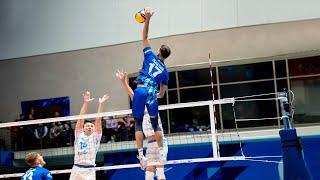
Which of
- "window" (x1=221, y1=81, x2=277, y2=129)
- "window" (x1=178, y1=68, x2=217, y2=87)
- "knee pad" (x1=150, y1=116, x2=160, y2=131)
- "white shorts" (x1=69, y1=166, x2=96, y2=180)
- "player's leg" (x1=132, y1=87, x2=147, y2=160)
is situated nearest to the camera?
"player's leg" (x1=132, y1=87, x2=147, y2=160)

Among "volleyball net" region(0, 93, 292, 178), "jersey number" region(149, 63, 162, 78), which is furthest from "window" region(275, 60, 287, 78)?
"jersey number" region(149, 63, 162, 78)

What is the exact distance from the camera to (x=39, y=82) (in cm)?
1711

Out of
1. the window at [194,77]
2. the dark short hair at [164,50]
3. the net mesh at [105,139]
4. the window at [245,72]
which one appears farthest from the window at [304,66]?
the dark short hair at [164,50]

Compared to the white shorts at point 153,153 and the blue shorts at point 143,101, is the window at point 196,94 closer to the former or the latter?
the white shorts at point 153,153

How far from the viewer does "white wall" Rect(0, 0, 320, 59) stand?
14484mm

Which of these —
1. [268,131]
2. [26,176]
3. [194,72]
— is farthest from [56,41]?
[26,176]

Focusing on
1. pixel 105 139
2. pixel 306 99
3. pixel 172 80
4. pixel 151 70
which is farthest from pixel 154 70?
pixel 105 139

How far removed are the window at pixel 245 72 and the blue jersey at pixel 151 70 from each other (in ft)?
23.3

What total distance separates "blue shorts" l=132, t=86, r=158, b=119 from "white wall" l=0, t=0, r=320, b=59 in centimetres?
754

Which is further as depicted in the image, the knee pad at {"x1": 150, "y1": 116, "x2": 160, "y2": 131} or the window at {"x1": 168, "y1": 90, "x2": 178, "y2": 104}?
the window at {"x1": 168, "y1": 90, "x2": 178, "y2": 104}

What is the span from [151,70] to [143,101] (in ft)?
1.64

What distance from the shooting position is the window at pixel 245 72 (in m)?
14.5

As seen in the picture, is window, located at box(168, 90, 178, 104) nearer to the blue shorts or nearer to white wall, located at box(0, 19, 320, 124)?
white wall, located at box(0, 19, 320, 124)

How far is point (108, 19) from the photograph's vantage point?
52.9 ft
